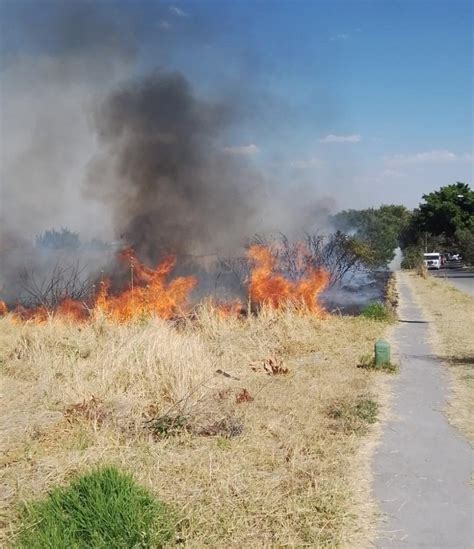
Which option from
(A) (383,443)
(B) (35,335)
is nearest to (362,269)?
(B) (35,335)

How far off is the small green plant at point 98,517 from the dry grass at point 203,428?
16 cm

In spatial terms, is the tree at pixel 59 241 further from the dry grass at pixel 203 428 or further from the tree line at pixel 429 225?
the tree line at pixel 429 225

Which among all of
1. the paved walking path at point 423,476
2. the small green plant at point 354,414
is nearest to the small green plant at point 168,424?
the small green plant at point 354,414

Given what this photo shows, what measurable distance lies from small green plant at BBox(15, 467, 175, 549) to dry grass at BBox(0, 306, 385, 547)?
0.51 feet

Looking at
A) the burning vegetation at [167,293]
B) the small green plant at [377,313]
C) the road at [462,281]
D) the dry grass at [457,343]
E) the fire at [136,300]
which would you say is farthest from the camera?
the road at [462,281]

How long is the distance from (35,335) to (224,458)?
496 centimetres

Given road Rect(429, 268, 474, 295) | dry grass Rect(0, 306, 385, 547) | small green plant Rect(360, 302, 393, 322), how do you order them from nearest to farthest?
dry grass Rect(0, 306, 385, 547)
small green plant Rect(360, 302, 393, 322)
road Rect(429, 268, 474, 295)

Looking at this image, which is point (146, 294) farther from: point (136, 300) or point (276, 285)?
point (276, 285)

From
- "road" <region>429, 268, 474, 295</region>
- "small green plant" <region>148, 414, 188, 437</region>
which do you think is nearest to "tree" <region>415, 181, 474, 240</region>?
"road" <region>429, 268, 474, 295</region>

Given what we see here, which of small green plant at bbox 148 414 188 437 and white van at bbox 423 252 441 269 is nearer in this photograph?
small green plant at bbox 148 414 188 437

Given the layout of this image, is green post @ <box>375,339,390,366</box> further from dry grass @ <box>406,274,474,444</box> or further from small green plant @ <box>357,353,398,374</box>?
dry grass @ <box>406,274,474,444</box>

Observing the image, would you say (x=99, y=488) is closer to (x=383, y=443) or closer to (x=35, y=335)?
(x=383, y=443)

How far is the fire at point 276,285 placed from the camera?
1280 centimetres

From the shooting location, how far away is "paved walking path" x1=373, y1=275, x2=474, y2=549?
346 centimetres
